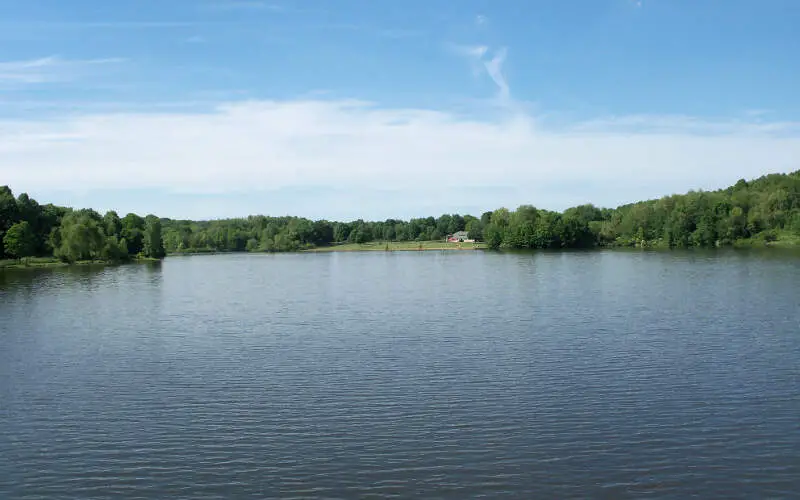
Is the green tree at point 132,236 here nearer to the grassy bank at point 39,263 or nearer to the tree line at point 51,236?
the tree line at point 51,236

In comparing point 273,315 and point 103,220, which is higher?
point 103,220

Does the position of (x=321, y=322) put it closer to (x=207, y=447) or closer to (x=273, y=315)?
(x=273, y=315)

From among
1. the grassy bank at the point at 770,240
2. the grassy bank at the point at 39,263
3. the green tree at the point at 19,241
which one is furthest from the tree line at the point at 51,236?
the grassy bank at the point at 770,240

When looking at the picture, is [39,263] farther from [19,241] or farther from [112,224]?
[112,224]

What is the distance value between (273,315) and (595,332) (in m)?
18.0

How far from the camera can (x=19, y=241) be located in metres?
96.9

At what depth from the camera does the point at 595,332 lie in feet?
93.8

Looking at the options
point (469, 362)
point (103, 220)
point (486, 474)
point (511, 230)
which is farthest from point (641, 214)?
point (486, 474)

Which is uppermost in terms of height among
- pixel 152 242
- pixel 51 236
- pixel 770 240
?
pixel 51 236

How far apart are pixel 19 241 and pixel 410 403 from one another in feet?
320

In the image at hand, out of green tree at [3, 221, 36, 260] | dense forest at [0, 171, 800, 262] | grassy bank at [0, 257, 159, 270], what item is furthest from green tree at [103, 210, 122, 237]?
green tree at [3, 221, 36, 260]

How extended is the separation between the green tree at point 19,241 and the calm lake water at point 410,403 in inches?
2761

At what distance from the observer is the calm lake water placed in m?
13.5

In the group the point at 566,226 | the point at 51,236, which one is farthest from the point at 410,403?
the point at 566,226
